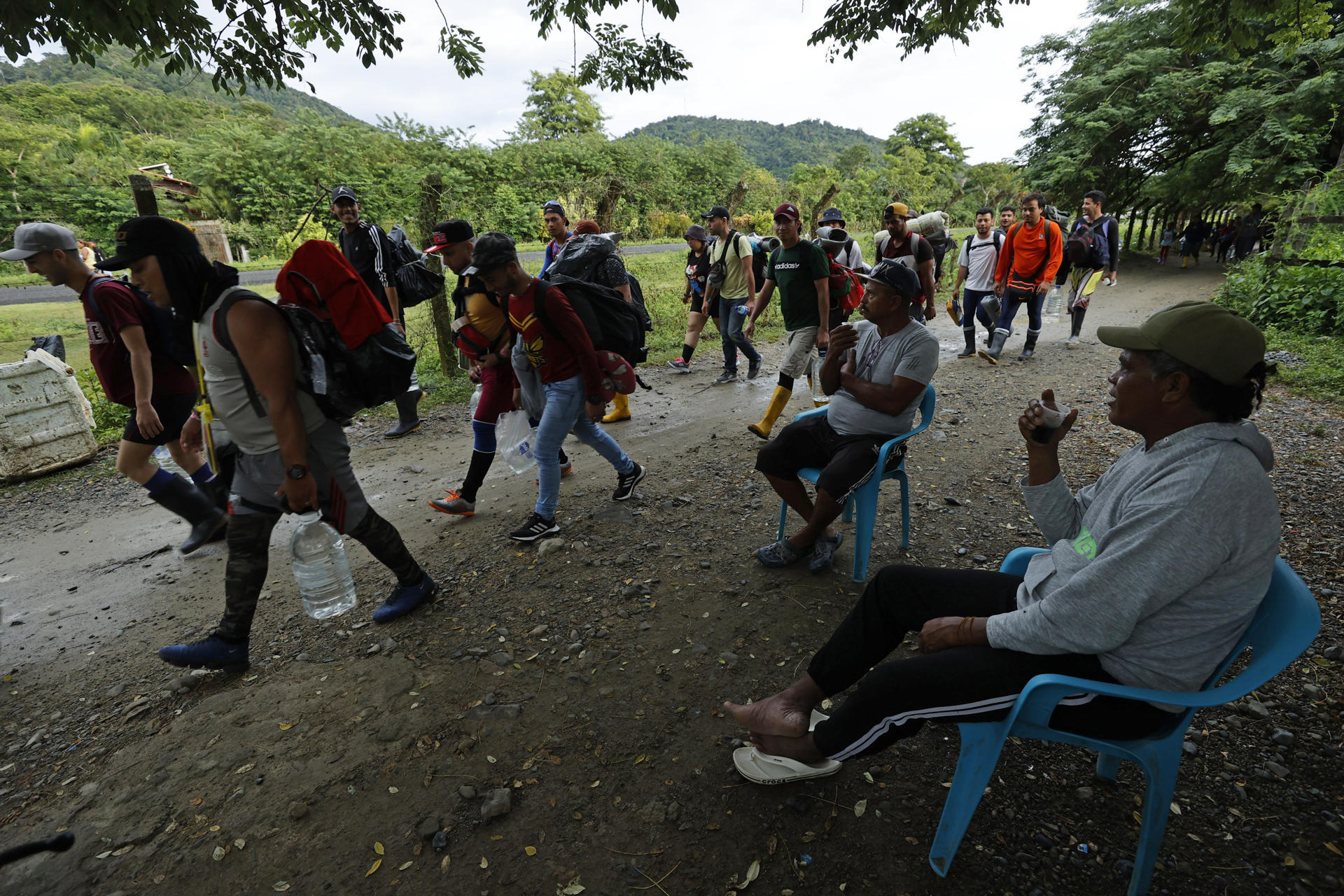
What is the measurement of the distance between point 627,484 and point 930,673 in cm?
286

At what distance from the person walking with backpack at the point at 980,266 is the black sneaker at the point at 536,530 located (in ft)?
21.4

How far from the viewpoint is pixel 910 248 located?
5898 mm

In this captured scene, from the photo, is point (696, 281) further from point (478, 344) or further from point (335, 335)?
point (335, 335)

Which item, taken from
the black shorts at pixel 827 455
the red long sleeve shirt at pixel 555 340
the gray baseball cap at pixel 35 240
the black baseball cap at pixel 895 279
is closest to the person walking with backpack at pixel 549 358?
the red long sleeve shirt at pixel 555 340

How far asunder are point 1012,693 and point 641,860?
121 cm

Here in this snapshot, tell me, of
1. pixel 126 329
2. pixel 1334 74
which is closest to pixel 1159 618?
pixel 126 329

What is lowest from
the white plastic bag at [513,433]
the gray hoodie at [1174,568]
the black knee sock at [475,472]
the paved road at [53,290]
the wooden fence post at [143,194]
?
the black knee sock at [475,472]

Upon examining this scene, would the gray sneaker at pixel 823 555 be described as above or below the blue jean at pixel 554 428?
below

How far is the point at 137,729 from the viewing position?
2.52 metres

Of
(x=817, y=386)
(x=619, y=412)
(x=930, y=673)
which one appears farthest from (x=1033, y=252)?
(x=930, y=673)

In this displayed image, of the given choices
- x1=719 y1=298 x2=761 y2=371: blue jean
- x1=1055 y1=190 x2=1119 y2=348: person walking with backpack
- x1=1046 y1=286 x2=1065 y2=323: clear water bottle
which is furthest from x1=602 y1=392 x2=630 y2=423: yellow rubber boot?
x1=1046 y1=286 x2=1065 y2=323: clear water bottle

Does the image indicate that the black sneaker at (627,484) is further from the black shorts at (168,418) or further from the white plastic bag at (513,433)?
the black shorts at (168,418)

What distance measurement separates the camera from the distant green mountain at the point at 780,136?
8900 cm

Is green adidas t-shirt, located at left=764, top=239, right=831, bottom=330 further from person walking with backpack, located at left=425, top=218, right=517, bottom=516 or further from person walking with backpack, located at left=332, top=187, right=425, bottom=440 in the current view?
person walking with backpack, located at left=332, top=187, right=425, bottom=440
